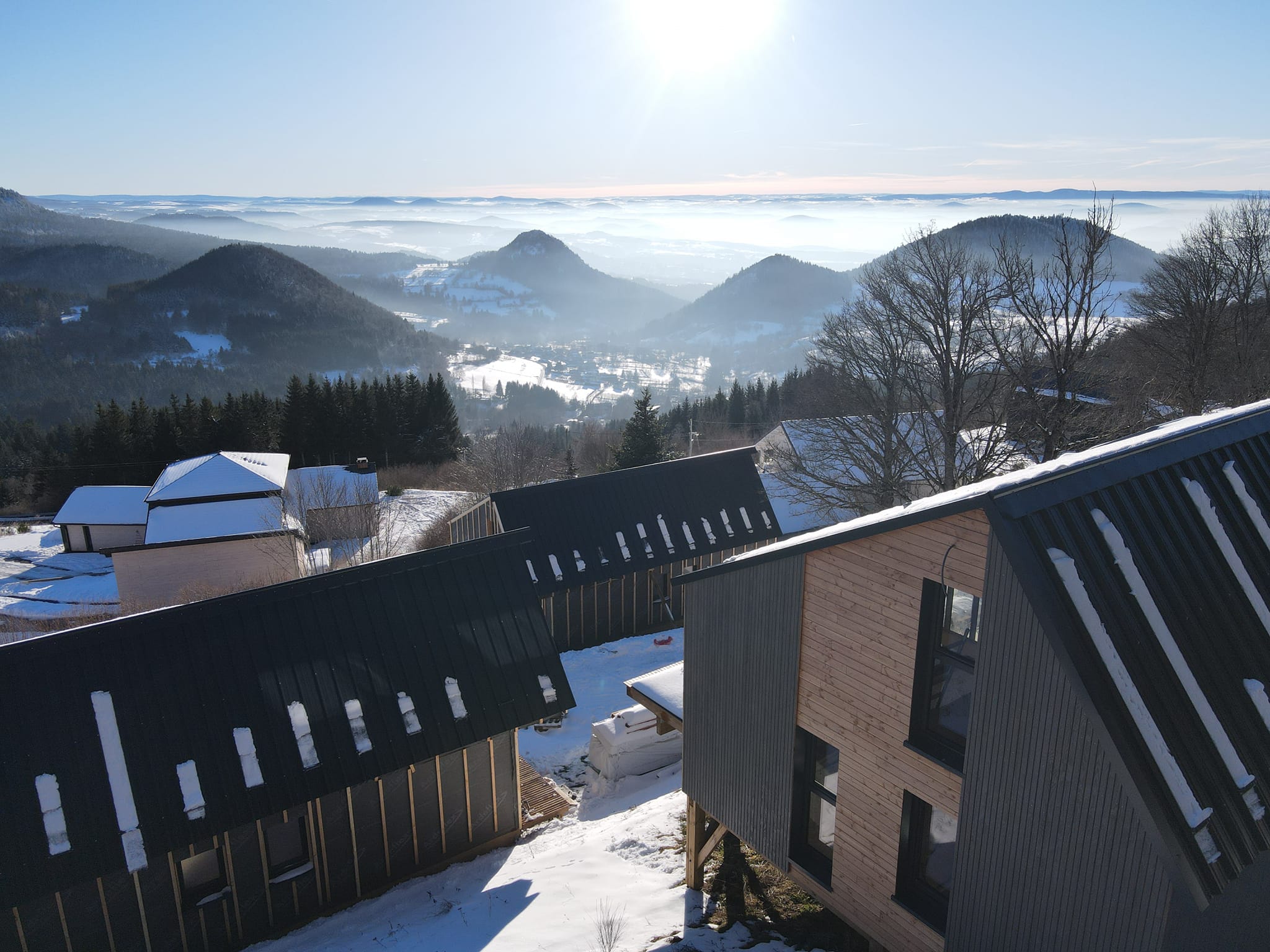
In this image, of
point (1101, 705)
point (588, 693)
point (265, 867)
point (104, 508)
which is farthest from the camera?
point (104, 508)

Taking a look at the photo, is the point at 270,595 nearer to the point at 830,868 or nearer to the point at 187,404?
the point at 830,868

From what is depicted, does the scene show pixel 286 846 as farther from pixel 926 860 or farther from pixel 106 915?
pixel 926 860

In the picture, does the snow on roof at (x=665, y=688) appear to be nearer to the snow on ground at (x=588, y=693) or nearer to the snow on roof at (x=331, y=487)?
the snow on ground at (x=588, y=693)

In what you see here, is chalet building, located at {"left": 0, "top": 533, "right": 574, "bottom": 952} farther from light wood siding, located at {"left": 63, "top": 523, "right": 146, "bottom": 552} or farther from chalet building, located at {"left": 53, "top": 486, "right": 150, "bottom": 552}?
light wood siding, located at {"left": 63, "top": 523, "right": 146, "bottom": 552}

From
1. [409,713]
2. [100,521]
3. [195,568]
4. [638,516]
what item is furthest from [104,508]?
[409,713]

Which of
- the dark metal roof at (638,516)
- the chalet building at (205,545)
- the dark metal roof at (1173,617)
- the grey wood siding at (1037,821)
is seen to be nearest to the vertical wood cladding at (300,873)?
the grey wood siding at (1037,821)

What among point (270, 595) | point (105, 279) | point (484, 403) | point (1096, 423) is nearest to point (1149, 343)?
point (1096, 423)
